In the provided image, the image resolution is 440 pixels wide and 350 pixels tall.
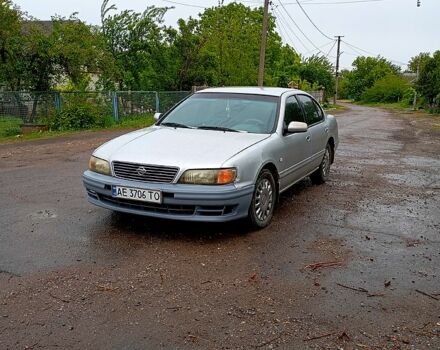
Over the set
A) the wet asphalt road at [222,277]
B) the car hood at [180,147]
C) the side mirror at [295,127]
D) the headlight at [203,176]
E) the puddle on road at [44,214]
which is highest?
the side mirror at [295,127]

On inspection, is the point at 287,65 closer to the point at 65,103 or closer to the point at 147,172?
the point at 65,103

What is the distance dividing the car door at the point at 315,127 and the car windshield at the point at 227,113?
3.10 ft

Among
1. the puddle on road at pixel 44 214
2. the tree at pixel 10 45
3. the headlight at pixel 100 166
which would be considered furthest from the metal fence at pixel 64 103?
the headlight at pixel 100 166

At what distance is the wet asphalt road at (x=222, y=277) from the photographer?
2957mm

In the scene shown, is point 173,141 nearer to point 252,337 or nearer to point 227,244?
point 227,244

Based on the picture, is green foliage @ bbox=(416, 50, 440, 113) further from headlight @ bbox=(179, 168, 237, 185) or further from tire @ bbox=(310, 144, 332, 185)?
headlight @ bbox=(179, 168, 237, 185)

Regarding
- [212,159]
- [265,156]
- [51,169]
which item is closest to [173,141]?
[212,159]

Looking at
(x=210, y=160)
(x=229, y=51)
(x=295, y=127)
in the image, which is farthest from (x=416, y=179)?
(x=229, y=51)

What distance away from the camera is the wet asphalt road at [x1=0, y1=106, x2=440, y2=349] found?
2.96 meters

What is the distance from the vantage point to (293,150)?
18.9 ft

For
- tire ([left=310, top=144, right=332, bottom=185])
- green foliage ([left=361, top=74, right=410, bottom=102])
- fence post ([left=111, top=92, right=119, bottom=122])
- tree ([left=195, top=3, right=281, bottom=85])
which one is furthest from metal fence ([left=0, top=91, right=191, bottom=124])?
green foliage ([left=361, top=74, right=410, bottom=102])

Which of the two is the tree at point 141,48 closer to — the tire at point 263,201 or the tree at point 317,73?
the tire at point 263,201

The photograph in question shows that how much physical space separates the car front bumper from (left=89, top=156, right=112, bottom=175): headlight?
0.08 meters

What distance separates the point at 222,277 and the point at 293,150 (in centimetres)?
245
